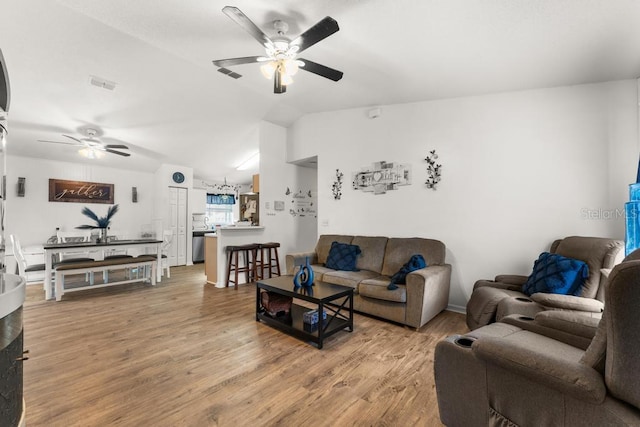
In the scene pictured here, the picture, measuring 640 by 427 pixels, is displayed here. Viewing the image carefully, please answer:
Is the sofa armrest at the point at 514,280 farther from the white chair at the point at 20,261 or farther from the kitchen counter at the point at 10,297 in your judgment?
the white chair at the point at 20,261

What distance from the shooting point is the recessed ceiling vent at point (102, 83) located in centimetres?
351

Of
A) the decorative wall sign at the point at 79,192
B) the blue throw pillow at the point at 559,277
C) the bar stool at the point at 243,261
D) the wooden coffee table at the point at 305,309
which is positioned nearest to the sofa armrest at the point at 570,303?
the blue throw pillow at the point at 559,277

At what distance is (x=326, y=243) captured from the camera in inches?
175

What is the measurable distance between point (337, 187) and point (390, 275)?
176 cm

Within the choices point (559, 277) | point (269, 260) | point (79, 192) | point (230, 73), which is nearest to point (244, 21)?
point (230, 73)

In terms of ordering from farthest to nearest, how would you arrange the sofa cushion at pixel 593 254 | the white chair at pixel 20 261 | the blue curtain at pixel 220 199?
the blue curtain at pixel 220 199 < the white chair at pixel 20 261 < the sofa cushion at pixel 593 254

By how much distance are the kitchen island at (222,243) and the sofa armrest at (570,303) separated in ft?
13.6

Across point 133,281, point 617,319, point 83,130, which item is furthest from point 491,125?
point 83,130

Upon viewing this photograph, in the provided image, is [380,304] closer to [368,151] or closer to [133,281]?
[368,151]

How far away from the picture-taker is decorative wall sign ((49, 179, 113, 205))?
18.8 ft

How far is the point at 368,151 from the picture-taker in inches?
173

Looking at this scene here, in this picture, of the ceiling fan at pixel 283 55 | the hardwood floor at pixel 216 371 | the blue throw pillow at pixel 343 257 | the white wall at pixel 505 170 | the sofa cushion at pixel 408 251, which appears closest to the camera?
the hardwood floor at pixel 216 371

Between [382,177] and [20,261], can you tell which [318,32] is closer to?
[382,177]

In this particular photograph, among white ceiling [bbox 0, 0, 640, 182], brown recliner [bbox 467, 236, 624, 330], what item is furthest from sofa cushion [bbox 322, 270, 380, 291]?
white ceiling [bbox 0, 0, 640, 182]
